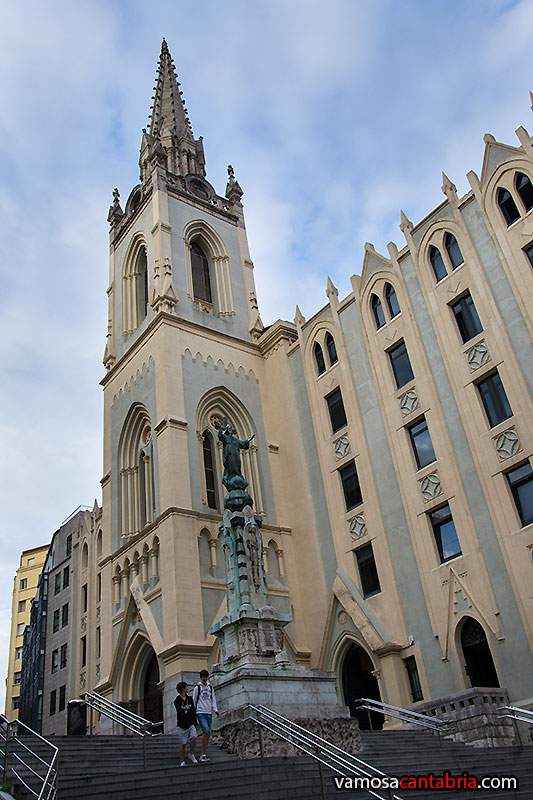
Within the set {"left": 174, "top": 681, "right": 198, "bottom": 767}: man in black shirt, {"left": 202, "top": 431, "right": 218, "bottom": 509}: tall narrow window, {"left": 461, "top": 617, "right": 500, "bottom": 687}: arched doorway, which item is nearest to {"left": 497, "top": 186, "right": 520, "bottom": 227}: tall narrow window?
{"left": 461, "top": 617, "right": 500, "bottom": 687}: arched doorway

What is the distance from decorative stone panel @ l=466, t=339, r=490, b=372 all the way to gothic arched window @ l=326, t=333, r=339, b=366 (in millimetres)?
6755

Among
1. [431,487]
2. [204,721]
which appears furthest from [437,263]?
[204,721]

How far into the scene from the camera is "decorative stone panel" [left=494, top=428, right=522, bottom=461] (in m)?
20.0

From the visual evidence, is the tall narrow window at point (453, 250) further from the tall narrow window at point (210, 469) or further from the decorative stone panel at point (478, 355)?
the tall narrow window at point (210, 469)

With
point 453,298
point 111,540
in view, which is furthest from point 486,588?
point 111,540

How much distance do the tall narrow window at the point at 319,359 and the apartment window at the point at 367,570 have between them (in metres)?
7.69

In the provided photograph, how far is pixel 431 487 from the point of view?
72.7 feet

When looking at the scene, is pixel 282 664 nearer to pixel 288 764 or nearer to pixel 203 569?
pixel 288 764

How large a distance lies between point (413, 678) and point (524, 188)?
1517 centimetres

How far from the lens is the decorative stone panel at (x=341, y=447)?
25947 millimetres

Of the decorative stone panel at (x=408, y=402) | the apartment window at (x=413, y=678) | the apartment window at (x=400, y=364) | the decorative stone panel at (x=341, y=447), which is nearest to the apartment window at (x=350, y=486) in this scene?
the decorative stone panel at (x=341, y=447)

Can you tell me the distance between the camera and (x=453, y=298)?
23156 millimetres

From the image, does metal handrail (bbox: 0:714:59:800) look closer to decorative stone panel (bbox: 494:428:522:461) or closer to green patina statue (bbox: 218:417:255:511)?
green patina statue (bbox: 218:417:255:511)

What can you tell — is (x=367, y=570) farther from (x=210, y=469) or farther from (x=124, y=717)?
(x=124, y=717)
